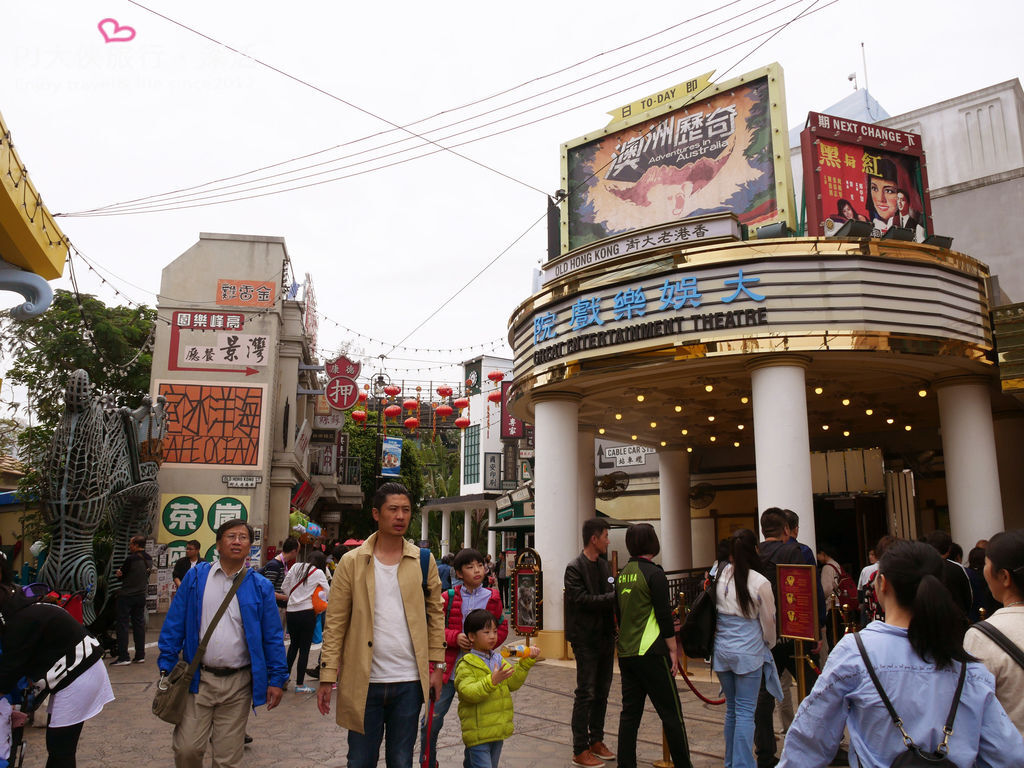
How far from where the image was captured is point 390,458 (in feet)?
108

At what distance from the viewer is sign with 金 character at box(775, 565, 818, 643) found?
20.1ft

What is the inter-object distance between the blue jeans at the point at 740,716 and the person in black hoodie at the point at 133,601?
9.72m

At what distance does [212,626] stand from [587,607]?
2.93 metres

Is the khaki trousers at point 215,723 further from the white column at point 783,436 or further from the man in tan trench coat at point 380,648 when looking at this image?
the white column at point 783,436

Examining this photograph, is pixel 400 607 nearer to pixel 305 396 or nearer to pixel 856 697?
pixel 856 697

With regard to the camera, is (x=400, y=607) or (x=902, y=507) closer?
(x=400, y=607)

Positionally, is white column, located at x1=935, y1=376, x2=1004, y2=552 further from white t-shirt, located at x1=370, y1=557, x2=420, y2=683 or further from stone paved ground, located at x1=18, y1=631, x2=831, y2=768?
white t-shirt, located at x1=370, y1=557, x2=420, y2=683

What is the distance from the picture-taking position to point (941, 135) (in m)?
20.2

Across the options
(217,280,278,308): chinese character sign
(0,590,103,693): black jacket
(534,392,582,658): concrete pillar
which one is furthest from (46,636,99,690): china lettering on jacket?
(217,280,278,308): chinese character sign

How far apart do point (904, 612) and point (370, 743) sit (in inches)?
116

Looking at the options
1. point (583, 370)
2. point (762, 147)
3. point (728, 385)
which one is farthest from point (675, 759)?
point (762, 147)

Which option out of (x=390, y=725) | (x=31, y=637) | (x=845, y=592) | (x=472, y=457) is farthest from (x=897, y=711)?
(x=472, y=457)

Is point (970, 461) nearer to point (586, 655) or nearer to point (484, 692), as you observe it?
point (586, 655)

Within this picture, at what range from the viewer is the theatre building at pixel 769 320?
437 inches
